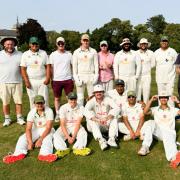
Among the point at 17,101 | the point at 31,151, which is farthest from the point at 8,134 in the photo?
the point at 31,151

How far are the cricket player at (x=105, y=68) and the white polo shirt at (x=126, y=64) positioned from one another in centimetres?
29

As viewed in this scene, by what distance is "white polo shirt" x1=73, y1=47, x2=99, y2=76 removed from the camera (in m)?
9.45

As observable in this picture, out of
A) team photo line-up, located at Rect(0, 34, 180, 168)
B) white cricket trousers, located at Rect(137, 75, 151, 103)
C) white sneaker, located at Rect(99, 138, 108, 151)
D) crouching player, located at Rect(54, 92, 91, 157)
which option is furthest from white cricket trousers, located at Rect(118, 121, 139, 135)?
white cricket trousers, located at Rect(137, 75, 151, 103)

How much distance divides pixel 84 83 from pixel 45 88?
1.14 meters

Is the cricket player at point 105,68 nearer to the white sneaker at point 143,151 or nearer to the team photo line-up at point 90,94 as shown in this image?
the team photo line-up at point 90,94

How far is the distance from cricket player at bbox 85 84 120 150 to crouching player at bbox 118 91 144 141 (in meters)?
0.30

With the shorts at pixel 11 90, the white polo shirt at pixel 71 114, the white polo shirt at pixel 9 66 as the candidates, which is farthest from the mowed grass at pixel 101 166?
the white polo shirt at pixel 9 66

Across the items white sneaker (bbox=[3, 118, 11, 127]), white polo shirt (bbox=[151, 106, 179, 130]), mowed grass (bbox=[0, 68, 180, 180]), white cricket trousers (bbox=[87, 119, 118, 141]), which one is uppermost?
white polo shirt (bbox=[151, 106, 179, 130])

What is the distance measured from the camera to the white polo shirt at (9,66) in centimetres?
952

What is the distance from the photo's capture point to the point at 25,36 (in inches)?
3189

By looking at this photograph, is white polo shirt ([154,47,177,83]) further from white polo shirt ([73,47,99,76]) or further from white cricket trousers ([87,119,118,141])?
white cricket trousers ([87,119,118,141])

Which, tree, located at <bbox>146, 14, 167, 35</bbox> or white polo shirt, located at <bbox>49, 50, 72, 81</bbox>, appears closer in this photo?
white polo shirt, located at <bbox>49, 50, 72, 81</bbox>

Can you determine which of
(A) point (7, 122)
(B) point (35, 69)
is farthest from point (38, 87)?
(A) point (7, 122)

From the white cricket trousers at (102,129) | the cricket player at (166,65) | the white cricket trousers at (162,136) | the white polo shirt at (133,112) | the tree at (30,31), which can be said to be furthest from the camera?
the tree at (30,31)
